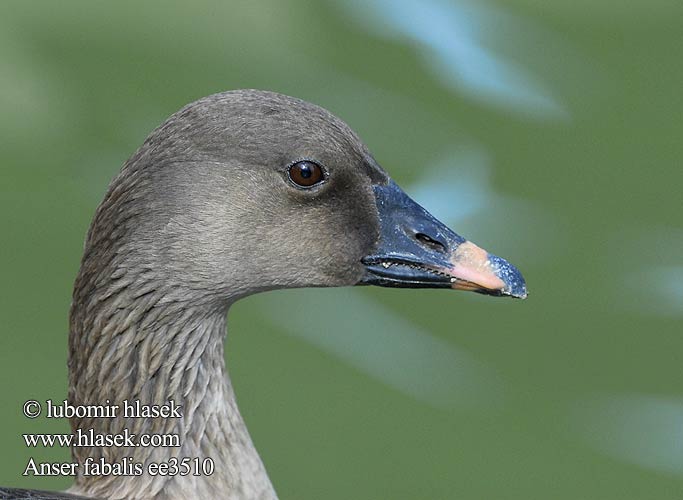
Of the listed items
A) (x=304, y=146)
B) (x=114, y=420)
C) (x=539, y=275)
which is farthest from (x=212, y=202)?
(x=539, y=275)

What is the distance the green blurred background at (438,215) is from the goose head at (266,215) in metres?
2.02

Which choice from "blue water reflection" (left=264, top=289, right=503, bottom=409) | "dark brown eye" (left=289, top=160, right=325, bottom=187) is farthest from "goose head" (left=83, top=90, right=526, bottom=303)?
"blue water reflection" (left=264, top=289, right=503, bottom=409)

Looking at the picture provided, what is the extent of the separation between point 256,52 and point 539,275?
101 inches

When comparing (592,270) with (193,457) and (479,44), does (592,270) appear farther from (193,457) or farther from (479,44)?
(193,457)

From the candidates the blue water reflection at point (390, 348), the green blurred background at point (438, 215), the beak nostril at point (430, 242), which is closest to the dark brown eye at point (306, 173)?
the beak nostril at point (430, 242)

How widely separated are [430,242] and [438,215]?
9.25 feet

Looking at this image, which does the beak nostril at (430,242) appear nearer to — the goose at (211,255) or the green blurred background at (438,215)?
the goose at (211,255)

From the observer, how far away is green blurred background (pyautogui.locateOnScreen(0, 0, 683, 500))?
249 inches

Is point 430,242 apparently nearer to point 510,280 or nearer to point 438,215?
point 510,280

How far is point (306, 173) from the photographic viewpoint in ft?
14.0

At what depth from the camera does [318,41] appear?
8.51 meters

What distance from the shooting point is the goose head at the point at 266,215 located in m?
4.22

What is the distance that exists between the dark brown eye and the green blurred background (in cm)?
228

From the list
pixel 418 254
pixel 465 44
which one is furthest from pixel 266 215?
pixel 465 44
